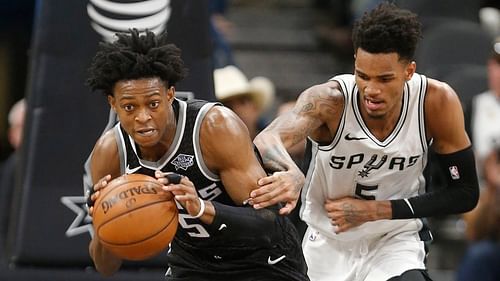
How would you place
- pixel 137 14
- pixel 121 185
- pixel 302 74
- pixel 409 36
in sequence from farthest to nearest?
1. pixel 302 74
2. pixel 137 14
3. pixel 409 36
4. pixel 121 185

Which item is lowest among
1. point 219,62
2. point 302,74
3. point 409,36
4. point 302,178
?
point 302,74

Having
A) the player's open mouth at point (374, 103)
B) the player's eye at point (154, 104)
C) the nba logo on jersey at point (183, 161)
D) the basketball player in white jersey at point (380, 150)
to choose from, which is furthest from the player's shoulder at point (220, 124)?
the player's open mouth at point (374, 103)

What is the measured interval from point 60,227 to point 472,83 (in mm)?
3963

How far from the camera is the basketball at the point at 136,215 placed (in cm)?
483

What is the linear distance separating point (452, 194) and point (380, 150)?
0.43 meters

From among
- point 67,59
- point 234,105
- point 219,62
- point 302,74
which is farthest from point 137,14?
point 302,74

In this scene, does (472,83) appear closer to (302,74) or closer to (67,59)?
(302,74)

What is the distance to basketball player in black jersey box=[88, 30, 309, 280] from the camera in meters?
5.05

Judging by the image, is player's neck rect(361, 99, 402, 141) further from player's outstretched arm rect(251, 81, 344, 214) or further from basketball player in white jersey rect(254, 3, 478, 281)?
player's outstretched arm rect(251, 81, 344, 214)

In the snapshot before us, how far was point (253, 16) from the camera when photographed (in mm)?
12352

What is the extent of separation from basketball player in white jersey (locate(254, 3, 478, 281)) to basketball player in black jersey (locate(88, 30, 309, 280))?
0.45 m

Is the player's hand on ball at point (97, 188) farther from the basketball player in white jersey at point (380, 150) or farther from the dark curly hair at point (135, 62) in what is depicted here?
the basketball player in white jersey at point (380, 150)

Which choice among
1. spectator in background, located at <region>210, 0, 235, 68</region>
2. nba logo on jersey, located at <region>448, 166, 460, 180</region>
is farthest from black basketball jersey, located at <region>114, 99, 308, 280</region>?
spectator in background, located at <region>210, 0, 235, 68</region>

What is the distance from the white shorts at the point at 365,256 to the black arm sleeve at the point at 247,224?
758 millimetres
